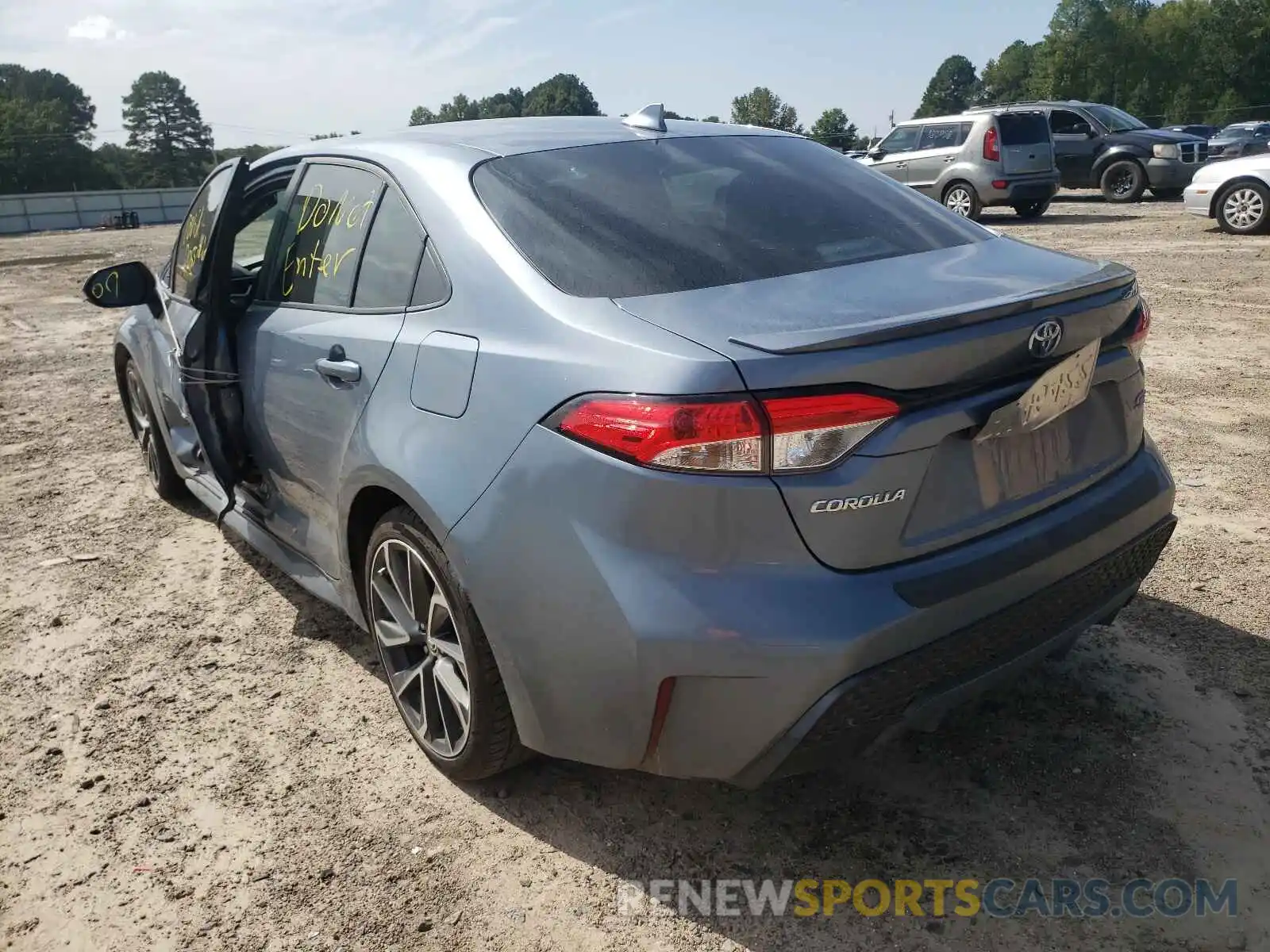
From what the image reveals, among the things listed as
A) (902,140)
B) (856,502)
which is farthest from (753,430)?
(902,140)

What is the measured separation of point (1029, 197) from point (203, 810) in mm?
15164

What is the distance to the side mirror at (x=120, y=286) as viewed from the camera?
391 centimetres

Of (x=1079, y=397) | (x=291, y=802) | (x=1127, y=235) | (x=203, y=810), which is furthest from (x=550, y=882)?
(x=1127, y=235)

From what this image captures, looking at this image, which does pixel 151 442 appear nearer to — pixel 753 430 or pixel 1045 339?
pixel 753 430

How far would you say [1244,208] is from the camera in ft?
38.9

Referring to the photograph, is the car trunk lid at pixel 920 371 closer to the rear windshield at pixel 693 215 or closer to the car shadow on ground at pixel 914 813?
the rear windshield at pixel 693 215

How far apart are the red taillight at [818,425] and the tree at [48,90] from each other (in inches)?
4717

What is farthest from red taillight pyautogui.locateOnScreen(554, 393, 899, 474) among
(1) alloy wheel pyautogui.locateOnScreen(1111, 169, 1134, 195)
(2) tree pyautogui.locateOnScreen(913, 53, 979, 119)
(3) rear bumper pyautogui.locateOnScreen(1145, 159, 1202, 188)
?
(2) tree pyautogui.locateOnScreen(913, 53, 979, 119)

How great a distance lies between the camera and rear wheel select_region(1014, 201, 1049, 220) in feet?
50.5

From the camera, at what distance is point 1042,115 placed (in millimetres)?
15258

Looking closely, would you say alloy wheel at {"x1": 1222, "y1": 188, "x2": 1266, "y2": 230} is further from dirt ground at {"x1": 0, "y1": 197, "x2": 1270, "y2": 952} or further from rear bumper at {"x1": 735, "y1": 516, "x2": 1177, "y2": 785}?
rear bumper at {"x1": 735, "y1": 516, "x2": 1177, "y2": 785}

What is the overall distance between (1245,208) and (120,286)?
1243 cm

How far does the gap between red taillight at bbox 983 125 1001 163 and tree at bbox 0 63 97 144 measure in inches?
4345

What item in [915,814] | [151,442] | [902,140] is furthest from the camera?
[902,140]
